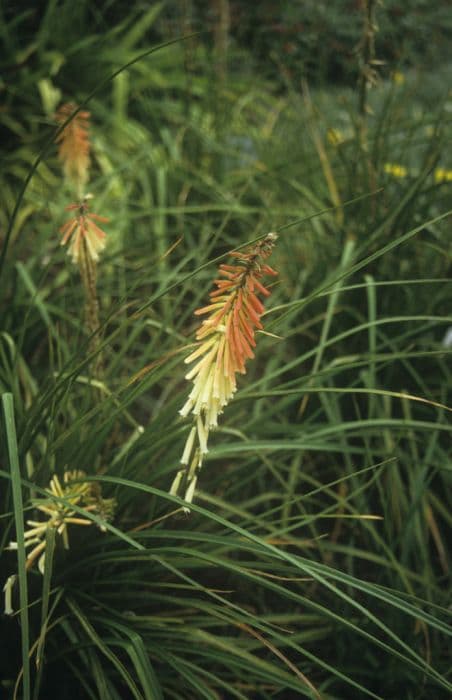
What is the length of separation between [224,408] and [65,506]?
2.18 ft

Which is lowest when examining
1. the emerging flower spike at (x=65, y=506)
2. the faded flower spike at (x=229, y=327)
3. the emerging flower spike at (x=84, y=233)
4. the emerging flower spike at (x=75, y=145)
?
the emerging flower spike at (x=65, y=506)


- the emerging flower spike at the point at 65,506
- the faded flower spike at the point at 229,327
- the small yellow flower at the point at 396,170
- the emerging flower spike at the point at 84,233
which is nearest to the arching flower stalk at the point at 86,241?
the emerging flower spike at the point at 84,233

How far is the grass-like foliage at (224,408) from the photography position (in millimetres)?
1334

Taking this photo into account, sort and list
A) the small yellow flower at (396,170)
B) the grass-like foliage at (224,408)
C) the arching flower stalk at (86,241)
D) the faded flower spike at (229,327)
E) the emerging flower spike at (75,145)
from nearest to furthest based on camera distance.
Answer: the faded flower spike at (229,327) < the grass-like foliage at (224,408) < the arching flower stalk at (86,241) < the emerging flower spike at (75,145) < the small yellow flower at (396,170)

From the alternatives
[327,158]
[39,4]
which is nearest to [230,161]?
[327,158]

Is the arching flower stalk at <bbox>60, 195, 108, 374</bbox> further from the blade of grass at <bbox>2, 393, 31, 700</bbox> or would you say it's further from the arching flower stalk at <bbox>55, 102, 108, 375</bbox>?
the blade of grass at <bbox>2, 393, 31, 700</bbox>

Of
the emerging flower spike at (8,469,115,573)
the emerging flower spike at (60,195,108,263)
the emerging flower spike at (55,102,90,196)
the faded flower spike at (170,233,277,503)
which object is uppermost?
the emerging flower spike at (55,102,90,196)

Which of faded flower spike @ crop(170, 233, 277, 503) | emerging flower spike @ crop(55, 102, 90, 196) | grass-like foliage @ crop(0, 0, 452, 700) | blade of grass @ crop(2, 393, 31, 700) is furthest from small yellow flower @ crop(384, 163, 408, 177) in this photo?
blade of grass @ crop(2, 393, 31, 700)

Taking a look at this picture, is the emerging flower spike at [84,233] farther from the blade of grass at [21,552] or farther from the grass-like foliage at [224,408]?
the blade of grass at [21,552]

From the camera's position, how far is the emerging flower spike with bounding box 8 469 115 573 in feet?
4.41

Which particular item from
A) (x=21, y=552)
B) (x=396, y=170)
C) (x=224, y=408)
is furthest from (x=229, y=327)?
(x=396, y=170)

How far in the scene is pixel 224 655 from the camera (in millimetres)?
1479

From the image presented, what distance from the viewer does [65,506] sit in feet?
4.29

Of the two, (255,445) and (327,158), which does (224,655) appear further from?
(327,158)
